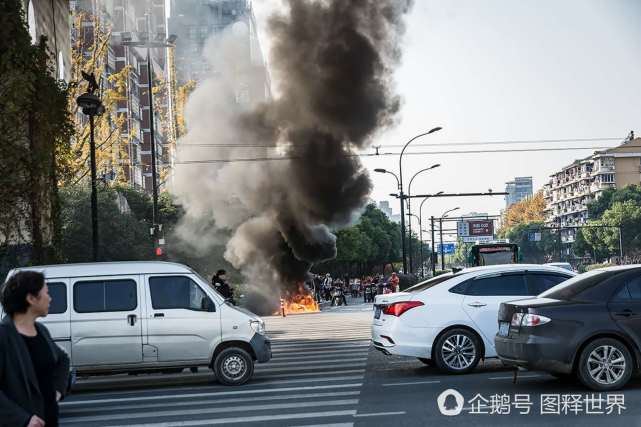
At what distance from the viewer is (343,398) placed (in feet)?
36.7

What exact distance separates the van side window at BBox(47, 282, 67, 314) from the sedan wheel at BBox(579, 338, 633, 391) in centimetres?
750

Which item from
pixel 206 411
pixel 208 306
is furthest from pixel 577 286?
pixel 208 306

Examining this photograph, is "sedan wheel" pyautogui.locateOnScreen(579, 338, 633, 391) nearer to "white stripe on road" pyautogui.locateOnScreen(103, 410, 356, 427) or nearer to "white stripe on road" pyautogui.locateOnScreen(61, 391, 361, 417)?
"white stripe on road" pyautogui.locateOnScreen(103, 410, 356, 427)

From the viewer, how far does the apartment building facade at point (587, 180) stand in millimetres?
155000

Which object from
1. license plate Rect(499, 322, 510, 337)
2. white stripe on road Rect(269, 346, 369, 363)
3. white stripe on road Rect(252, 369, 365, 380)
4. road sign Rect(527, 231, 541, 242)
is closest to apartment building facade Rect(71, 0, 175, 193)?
road sign Rect(527, 231, 541, 242)

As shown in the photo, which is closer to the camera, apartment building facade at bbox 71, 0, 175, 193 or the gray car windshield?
the gray car windshield

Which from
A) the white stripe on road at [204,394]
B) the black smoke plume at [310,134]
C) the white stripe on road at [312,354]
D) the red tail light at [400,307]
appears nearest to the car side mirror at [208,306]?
the white stripe on road at [204,394]

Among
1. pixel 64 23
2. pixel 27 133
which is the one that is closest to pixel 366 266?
pixel 64 23

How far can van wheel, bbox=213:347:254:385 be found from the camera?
44.2 feet

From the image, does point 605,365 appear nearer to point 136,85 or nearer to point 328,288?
point 328,288

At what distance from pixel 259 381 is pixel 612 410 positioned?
20.4 ft

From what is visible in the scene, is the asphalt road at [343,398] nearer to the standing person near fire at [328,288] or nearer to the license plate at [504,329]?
the license plate at [504,329]

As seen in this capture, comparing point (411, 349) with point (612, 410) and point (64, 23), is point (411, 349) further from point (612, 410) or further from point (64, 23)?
point (64, 23)

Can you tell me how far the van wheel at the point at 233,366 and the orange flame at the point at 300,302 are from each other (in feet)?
98.3
